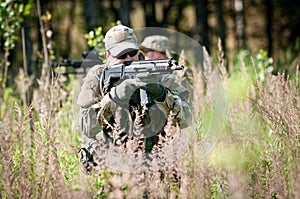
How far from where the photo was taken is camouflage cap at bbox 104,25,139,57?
Result: 3.36 m

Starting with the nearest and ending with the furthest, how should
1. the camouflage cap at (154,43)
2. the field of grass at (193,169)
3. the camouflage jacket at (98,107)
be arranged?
the field of grass at (193,169)
the camouflage jacket at (98,107)
the camouflage cap at (154,43)

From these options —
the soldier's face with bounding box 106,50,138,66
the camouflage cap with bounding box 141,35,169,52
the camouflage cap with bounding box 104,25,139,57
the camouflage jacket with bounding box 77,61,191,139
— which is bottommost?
the camouflage jacket with bounding box 77,61,191,139

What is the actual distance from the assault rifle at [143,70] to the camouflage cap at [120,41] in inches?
4.8

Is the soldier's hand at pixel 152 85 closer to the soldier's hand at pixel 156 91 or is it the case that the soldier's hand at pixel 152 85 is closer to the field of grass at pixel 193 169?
the soldier's hand at pixel 156 91

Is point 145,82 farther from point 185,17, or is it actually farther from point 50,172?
point 185,17

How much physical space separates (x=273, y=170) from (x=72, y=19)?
642 inches

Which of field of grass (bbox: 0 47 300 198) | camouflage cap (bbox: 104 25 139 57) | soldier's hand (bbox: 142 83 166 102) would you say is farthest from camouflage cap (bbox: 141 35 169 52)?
soldier's hand (bbox: 142 83 166 102)

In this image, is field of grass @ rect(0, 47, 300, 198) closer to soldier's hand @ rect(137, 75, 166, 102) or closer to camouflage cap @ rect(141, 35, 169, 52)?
soldier's hand @ rect(137, 75, 166, 102)

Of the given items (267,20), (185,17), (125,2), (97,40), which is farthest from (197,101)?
(185,17)

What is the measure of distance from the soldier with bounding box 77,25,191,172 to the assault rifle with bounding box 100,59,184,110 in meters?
0.03

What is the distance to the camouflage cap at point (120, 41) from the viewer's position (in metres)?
3.36

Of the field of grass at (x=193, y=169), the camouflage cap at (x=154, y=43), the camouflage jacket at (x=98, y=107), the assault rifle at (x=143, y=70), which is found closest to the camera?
the field of grass at (x=193, y=169)

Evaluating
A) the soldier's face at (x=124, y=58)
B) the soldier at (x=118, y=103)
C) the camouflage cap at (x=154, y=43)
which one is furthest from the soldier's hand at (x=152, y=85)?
the camouflage cap at (x=154, y=43)

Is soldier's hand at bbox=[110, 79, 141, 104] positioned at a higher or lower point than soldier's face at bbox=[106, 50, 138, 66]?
lower
